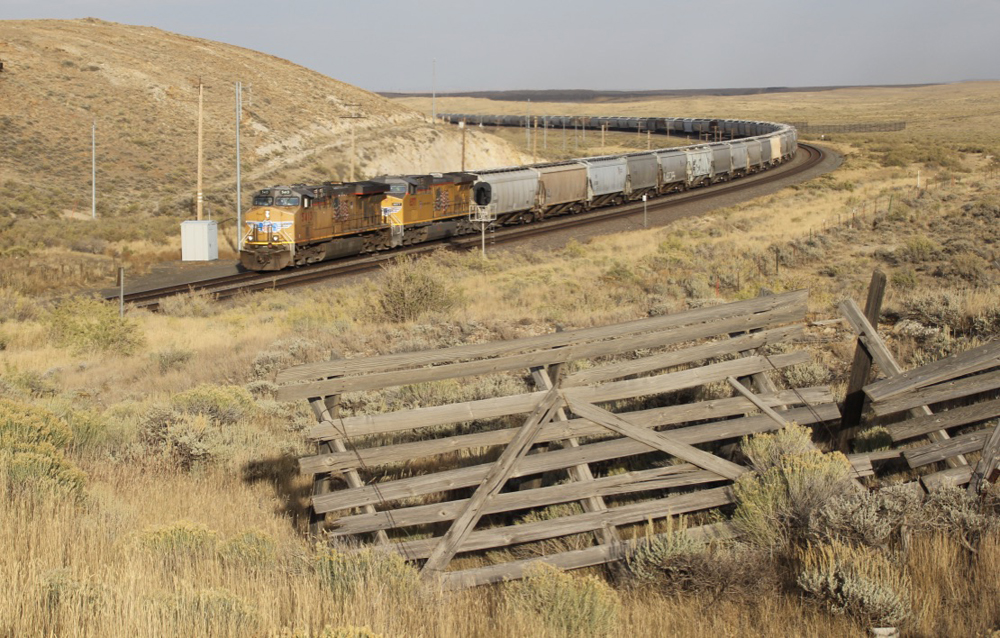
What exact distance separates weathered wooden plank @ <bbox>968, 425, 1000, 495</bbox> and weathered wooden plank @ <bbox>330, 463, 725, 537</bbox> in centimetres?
198

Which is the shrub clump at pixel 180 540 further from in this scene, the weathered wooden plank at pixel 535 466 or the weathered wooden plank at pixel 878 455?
the weathered wooden plank at pixel 878 455

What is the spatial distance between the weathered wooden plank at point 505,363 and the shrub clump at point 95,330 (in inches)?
618

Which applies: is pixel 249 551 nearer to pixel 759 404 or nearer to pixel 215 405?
pixel 759 404

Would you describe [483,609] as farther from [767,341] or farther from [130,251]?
[130,251]

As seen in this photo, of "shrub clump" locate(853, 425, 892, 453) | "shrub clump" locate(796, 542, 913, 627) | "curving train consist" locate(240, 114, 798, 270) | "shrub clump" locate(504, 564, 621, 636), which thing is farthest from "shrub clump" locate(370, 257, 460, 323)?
"shrub clump" locate(796, 542, 913, 627)

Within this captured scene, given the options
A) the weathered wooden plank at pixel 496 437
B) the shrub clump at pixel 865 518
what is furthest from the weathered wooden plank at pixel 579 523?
the shrub clump at pixel 865 518

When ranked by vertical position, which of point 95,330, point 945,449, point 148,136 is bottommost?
point 95,330

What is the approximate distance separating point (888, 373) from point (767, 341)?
3.45ft

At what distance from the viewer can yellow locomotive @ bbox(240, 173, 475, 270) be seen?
32.0 meters

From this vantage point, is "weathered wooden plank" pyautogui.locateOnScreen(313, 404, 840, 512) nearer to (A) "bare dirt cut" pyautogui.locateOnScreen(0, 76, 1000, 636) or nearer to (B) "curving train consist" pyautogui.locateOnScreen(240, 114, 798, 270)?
(A) "bare dirt cut" pyautogui.locateOnScreen(0, 76, 1000, 636)

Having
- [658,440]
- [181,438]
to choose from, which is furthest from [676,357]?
[181,438]

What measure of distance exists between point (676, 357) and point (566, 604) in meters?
2.57

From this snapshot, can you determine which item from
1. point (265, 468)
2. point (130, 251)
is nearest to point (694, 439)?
point (265, 468)

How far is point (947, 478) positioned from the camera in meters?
6.97
